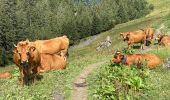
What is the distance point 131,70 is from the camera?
23.3 m

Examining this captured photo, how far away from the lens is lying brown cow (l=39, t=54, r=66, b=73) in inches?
1080

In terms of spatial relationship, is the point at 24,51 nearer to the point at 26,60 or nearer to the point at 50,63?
the point at 26,60

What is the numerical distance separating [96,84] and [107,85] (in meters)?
2.33

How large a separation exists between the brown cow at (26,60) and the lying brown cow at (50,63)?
91.7 inches

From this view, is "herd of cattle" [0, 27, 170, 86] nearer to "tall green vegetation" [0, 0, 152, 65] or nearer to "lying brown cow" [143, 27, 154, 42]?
"lying brown cow" [143, 27, 154, 42]

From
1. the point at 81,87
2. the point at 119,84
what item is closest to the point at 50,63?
the point at 81,87

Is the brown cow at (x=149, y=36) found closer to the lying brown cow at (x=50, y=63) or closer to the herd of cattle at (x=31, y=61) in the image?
the herd of cattle at (x=31, y=61)

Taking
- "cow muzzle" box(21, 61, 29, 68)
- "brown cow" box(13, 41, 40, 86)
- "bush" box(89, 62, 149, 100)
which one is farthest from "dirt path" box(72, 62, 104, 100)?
"cow muzzle" box(21, 61, 29, 68)

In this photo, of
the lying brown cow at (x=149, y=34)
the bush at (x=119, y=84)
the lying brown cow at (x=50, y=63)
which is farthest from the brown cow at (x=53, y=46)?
the lying brown cow at (x=149, y=34)

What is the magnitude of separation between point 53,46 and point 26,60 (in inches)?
423

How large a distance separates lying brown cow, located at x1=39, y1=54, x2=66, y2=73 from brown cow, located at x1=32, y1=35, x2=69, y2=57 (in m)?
3.09

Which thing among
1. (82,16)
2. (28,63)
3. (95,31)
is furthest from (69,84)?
(82,16)

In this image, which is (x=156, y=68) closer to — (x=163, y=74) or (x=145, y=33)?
(x=163, y=74)

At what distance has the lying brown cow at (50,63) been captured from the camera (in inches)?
1080
